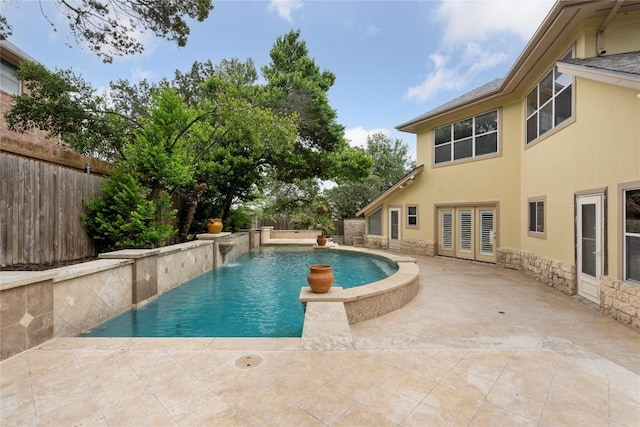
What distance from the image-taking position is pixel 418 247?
12742 mm

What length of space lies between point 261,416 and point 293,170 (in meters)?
13.7

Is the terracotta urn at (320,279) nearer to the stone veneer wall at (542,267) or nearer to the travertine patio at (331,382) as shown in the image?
the travertine patio at (331,382)

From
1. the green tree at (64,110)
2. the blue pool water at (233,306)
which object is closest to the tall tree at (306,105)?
the blue pool water at (233,306)

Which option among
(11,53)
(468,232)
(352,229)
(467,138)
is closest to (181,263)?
(468,232)

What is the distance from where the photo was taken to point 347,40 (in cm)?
1505

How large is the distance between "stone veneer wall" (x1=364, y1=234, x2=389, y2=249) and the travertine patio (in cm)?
1012

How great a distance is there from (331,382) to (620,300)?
5.46m

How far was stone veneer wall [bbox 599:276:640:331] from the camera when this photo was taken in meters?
4.55

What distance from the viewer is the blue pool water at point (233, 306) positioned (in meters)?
4.95

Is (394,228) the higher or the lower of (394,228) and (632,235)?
the lower

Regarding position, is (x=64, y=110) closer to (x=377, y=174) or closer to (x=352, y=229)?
(x=352, y=229)

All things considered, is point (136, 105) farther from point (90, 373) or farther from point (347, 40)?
point (90, 373)

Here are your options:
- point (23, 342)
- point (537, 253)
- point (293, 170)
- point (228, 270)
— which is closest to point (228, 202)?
point (293, 170)

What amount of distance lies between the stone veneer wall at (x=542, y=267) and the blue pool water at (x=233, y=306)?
406 cm
